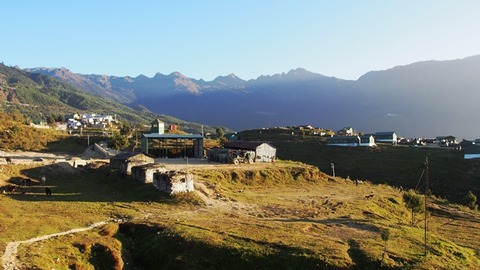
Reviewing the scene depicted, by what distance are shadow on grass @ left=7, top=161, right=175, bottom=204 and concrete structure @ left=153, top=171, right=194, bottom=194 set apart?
0.66 metres

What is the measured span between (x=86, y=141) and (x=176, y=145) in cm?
2933

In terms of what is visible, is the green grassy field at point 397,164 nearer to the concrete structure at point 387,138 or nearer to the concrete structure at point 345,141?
the concrete structure at point 345,141

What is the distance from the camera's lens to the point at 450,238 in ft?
114

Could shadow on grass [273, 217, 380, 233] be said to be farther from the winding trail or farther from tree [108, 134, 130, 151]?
tree [108, 134, 130, 151]

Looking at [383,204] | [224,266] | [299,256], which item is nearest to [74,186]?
[224,266]

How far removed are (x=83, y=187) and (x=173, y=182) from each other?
1193cm

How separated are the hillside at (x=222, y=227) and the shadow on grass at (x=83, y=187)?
111 mm

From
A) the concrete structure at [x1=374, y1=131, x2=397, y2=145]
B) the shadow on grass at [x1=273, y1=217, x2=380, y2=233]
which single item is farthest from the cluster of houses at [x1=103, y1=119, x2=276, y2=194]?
the concrete structure at [x1=374, y1=131, x2=397, y2=145]

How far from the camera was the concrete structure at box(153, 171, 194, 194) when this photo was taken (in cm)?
3734

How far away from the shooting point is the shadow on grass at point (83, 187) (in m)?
36.8

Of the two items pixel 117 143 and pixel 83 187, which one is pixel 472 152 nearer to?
pixel 117 143

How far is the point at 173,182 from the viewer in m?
37.3

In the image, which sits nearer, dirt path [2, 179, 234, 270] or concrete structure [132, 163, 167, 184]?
dirt path [2, 179, 234, 270]

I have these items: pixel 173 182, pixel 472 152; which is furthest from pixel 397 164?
pixel 173 182
